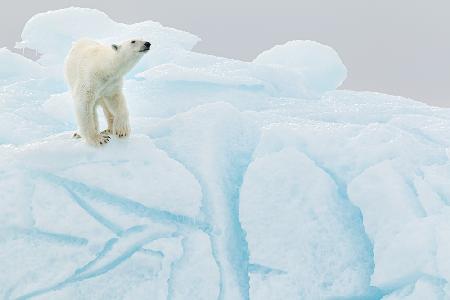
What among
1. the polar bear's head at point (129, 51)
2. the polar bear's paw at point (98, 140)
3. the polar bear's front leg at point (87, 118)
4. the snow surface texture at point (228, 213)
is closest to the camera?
the snow surface texture at point (228, 213)

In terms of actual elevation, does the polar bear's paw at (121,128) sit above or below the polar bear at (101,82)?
below

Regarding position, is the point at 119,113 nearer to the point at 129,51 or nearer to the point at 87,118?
the point at 87,118

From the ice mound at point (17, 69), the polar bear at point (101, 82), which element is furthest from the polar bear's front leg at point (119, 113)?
the ice mound at point (17, 69)

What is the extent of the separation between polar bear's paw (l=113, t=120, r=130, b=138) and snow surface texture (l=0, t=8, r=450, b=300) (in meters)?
0.08

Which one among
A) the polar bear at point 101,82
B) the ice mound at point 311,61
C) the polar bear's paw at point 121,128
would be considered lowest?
the ice mound at point 311,61

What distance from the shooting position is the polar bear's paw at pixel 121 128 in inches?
231

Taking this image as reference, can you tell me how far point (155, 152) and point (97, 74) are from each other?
83 centimetres

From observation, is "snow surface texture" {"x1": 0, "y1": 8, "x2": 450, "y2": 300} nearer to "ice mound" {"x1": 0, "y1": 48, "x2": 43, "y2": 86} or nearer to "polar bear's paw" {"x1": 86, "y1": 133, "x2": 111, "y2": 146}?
"polar bear's paw" {"x1": 86, "y1": 133, "x2": 111, "y2": 146}

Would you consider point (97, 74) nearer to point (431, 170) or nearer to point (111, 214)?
point (111, 214)

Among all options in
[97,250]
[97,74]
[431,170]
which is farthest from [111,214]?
[431,170]

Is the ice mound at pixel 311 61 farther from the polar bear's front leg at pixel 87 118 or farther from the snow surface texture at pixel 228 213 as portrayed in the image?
the polar bear's front leg at pixel 87 118

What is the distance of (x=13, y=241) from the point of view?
5422mm

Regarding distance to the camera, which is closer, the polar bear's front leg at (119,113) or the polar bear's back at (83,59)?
the polar bear's back at (83,59)

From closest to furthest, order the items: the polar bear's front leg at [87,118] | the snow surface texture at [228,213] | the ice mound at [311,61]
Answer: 1. the snow surface texture at [228,213]
2. the polar bear's front leg at [87,118]
3. the ice mound at [311,61]
